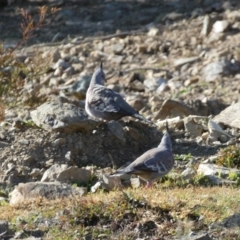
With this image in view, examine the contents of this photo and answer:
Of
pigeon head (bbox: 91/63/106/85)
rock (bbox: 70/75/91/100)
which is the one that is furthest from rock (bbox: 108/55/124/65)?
pigeon head (bbox: 91/63/106/85)

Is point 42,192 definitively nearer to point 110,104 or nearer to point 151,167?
point 151,167

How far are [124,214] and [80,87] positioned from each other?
7229mm

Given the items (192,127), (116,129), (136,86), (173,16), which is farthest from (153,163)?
(173,16)

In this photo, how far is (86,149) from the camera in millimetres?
11578

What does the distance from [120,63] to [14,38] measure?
2949 millimetres

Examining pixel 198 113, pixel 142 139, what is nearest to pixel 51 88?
pixel 198 113

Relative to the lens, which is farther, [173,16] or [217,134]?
[173,16]

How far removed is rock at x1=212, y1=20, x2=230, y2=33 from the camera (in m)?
18.0

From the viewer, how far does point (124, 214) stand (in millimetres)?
8695

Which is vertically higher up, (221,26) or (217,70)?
(221,26)

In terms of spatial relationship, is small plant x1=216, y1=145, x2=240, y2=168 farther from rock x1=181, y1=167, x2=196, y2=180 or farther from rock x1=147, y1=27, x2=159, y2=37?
rock x1=147, y1=27, x2=159, y2=37

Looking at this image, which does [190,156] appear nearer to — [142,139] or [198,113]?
[142,139]

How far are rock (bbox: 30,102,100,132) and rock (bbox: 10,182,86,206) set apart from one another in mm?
1829

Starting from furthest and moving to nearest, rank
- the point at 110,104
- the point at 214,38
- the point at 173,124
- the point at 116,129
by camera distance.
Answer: the point at 214,38
the point at 173,124
the point at 110,104
the point at 116,129
